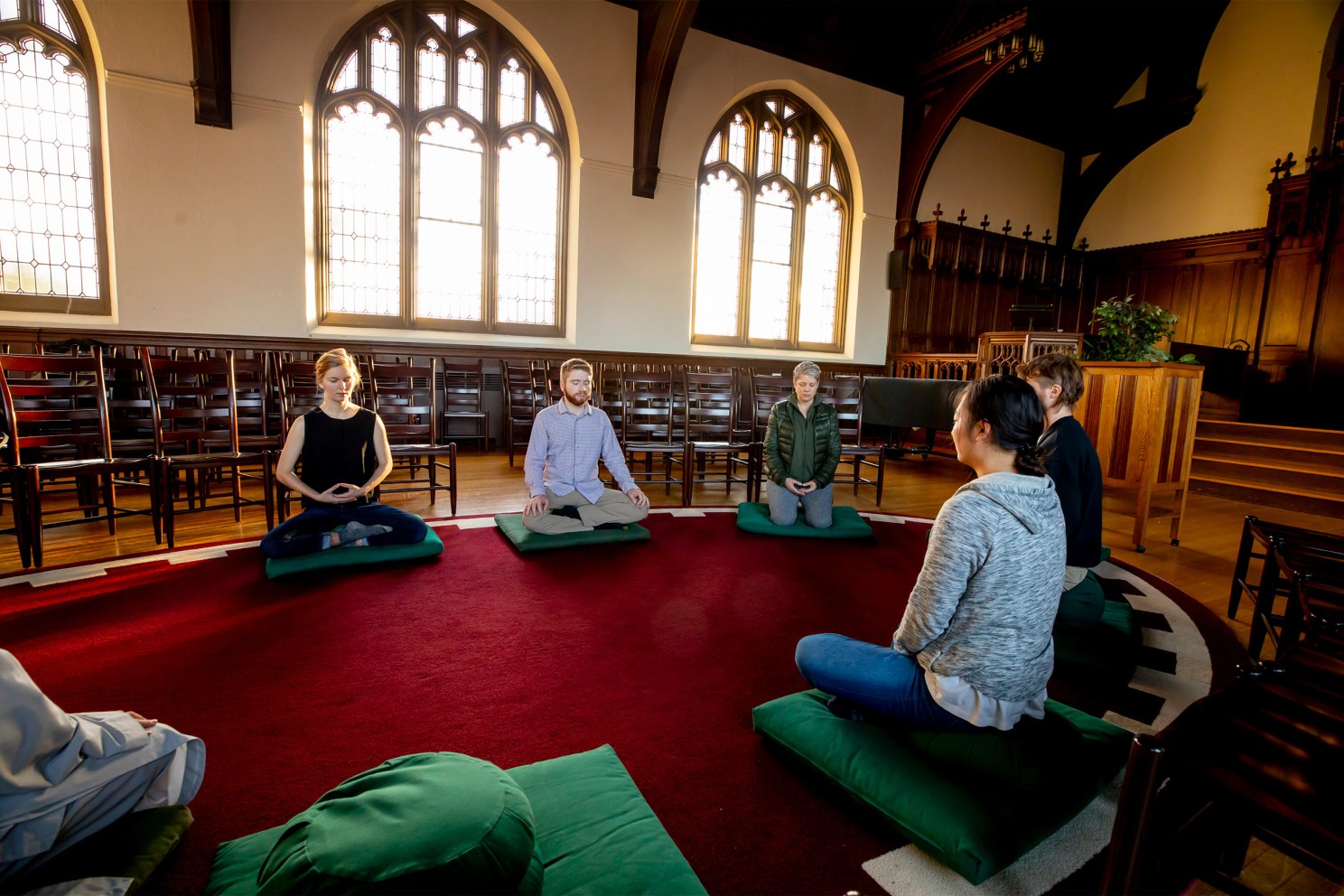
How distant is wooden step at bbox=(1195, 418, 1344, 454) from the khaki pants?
5824 millimetres

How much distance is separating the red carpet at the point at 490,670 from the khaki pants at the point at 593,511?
259 mm

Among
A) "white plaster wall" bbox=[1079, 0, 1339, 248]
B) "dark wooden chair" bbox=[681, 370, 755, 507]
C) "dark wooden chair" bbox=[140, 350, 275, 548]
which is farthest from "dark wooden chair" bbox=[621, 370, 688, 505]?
"white plaster wall" bbox=[1079, 0, 1339, 248]

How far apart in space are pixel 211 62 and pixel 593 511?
577 centimetres

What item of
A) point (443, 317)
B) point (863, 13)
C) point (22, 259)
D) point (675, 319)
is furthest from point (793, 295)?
point (22, 259)

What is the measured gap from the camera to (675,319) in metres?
8.70

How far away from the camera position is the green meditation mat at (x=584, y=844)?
4.42 feet

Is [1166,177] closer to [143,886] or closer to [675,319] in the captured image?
[675,319]

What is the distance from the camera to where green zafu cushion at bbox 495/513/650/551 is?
3811 mm

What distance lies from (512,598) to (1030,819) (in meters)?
2.23

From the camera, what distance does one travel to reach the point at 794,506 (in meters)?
4.49

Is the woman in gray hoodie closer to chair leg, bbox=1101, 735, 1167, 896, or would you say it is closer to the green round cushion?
chair leg, bbox=1101, 735, 1167, 896

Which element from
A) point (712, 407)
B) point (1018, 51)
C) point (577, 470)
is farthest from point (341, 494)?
point (1018, 51)

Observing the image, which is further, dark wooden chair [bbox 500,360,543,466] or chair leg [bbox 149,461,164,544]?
dark wooden chair [bbox 500,360,543,466]

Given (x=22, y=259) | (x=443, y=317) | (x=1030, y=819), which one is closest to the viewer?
(x=1030, y=819)
